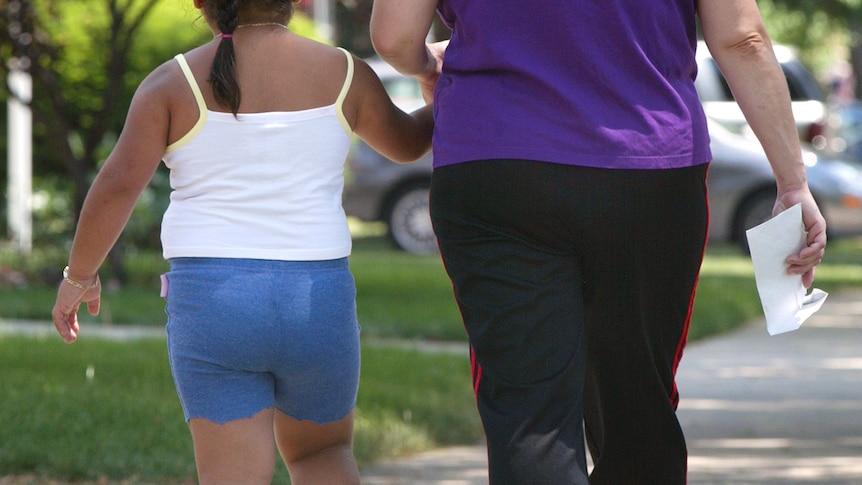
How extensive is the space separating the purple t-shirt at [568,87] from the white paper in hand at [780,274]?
0.28 m

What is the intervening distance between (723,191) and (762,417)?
816 centimetres

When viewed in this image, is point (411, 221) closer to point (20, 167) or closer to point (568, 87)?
point (20, 167)

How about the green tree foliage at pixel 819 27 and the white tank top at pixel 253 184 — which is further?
the green tree foliage at pixel 819 27

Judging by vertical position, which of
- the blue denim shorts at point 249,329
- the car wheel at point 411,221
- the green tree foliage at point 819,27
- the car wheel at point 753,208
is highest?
the blue denim shorts at point 249,329

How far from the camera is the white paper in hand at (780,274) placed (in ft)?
9.09

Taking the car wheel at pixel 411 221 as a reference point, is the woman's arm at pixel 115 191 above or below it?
above

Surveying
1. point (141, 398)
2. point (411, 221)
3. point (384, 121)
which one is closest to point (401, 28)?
point (384, 121)

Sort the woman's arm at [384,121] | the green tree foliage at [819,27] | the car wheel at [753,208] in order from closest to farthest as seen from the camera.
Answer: the woman's arm at [384,121], the car wheel at [753,208], the green tree foliage at [819,27]

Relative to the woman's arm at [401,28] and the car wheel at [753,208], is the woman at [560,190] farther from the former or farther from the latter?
the car wheel at [753,208]

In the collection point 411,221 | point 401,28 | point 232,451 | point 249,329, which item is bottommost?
point 411,221

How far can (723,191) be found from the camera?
13.6 metres

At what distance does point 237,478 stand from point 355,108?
2.50 ft

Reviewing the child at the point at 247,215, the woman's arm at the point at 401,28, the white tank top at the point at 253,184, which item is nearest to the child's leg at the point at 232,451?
the child at the point at 247,215

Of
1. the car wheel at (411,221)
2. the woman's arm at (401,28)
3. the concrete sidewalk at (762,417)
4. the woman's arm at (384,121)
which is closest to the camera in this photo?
the woman's arm at (401,28)
